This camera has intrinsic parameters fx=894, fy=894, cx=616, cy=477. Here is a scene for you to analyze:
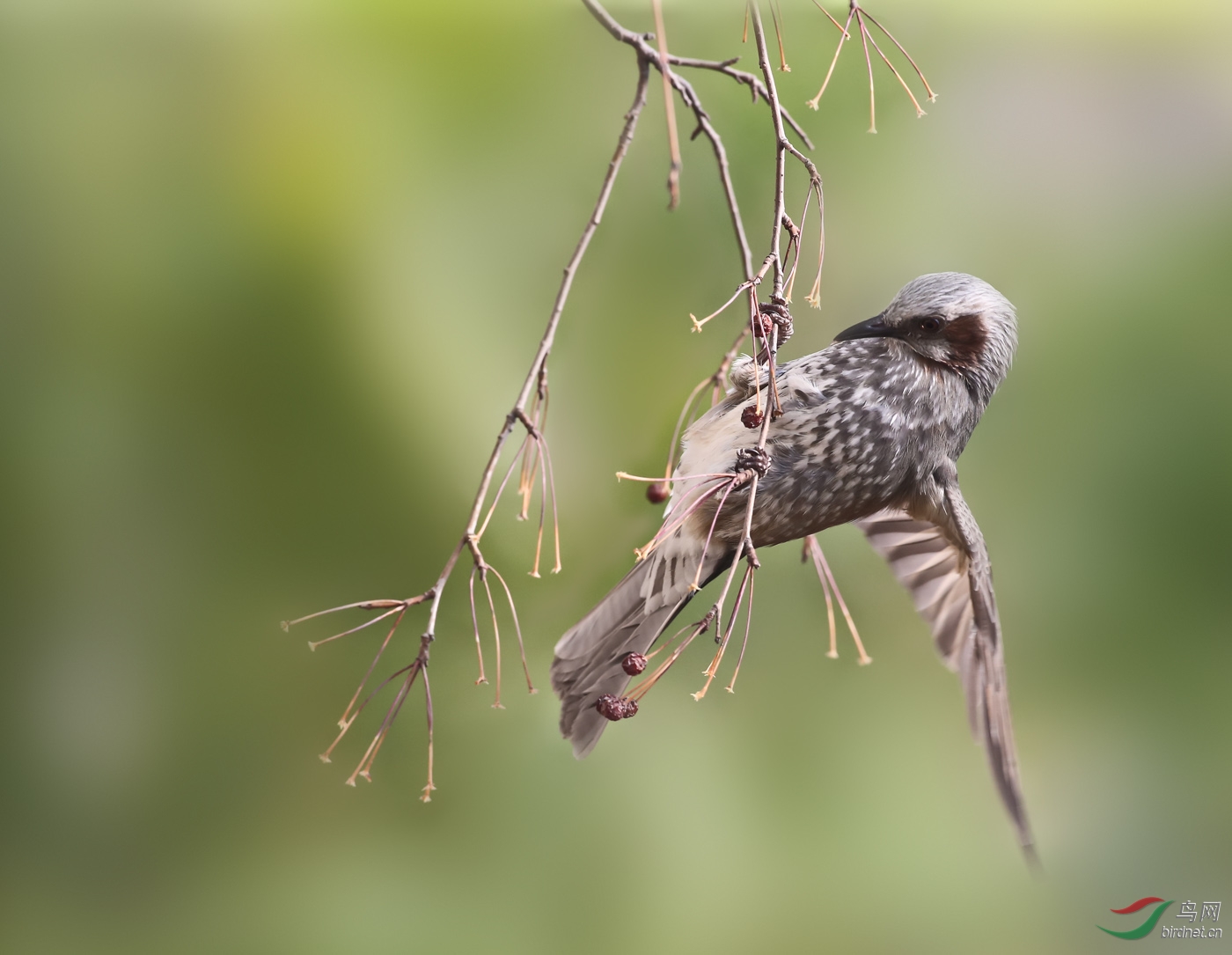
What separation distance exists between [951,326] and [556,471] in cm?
50

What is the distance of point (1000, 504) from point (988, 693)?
29cm

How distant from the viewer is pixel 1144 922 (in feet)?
4.00

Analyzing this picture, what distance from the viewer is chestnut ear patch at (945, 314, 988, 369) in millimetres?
821

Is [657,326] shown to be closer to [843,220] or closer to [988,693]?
[843,220]

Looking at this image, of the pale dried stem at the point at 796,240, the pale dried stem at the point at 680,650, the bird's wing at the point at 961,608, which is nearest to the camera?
the pale dried stem at the point at 680,650

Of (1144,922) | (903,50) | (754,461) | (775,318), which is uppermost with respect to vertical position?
(903,50)

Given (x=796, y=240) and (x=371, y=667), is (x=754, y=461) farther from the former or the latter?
(x=371, y=667)

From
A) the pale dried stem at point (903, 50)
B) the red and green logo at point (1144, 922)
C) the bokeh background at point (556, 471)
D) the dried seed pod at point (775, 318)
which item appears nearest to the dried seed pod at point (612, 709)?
the dried seed pod at point (775, 318)

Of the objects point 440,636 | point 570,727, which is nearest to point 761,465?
point 570,727

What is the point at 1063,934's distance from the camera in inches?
47.8

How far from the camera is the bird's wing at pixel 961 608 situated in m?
0.95

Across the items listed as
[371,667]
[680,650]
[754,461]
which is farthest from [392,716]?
[754,461]

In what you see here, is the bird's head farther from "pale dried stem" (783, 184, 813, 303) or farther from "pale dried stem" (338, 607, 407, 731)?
"pale dried stem" (338, 607, 407, 731)

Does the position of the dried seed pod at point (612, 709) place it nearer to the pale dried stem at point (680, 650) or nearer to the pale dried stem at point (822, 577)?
the pale dried stem at point (680, 650)
